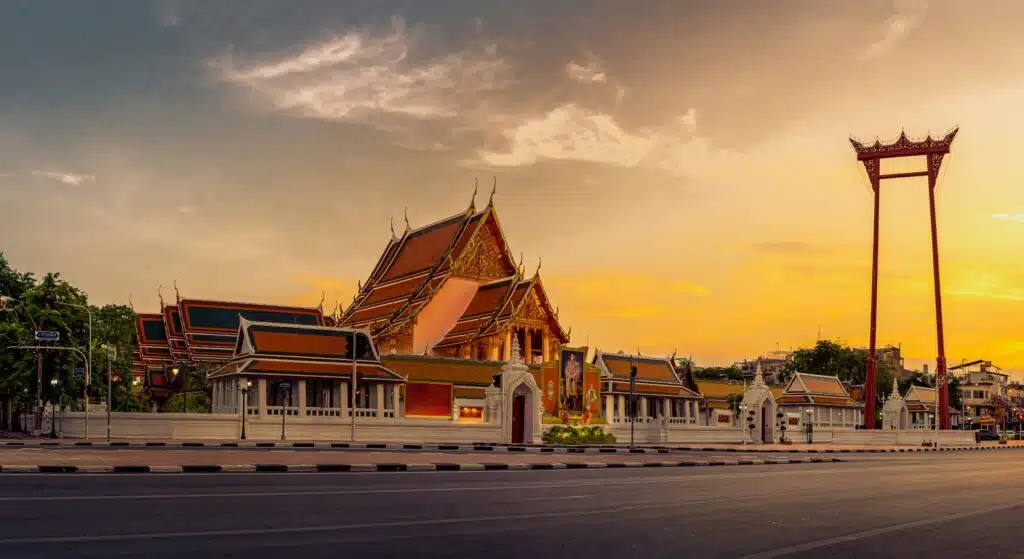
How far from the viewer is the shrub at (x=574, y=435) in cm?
5409

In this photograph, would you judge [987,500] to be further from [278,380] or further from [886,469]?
[278,380]

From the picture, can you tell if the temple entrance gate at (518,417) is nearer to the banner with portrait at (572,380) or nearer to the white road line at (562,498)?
the banner with portrait at (572,380)

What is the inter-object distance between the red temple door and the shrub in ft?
4.15

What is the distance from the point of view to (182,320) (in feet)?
228

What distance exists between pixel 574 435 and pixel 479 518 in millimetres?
40085

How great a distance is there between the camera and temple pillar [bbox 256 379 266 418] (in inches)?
1941

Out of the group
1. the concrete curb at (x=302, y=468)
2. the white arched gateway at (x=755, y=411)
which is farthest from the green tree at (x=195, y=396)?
the white arched gateway at (x=755, y=411)

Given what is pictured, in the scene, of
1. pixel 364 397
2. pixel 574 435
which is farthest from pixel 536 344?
pixel 364 397

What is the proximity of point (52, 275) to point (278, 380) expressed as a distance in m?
13.5

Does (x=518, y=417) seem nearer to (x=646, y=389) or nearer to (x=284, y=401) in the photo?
(x=284, y=401)

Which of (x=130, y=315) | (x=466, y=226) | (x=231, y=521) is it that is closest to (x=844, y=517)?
(x=231, y=521)

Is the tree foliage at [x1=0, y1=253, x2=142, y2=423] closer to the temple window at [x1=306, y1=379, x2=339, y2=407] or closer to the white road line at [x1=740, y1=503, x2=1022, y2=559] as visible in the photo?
the temple window at [x1=306, y1=379, x2=339, y2=407]

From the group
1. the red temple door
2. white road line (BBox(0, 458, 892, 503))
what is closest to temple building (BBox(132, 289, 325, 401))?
the red temple door

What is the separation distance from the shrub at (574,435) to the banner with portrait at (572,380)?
138 inches
